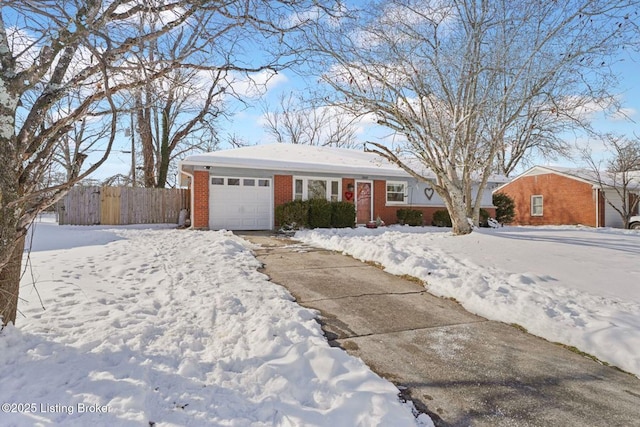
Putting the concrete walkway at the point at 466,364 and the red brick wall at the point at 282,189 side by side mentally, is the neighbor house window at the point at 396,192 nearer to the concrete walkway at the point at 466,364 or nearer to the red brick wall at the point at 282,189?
the red brick wall at the point at 282,189

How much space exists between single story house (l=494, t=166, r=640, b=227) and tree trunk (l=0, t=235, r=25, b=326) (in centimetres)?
2487

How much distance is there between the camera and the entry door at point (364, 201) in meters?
15.5

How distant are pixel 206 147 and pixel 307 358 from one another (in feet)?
84.9

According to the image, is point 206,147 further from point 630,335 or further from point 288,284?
point 630,335

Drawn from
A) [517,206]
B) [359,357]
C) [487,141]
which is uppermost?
[487,141]

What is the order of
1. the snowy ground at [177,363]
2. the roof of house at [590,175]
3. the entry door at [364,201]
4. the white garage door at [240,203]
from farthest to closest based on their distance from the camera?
the roof of house at [590,175], the entry door at [364,201], the white garage door at [240,203], the snowy ground at [177,363]

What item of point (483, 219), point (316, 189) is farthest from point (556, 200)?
point (316, 189)

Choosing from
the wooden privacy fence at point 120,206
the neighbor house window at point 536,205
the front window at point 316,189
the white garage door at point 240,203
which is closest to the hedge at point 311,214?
the white garage door at point 240,203

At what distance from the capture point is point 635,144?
1861 centimetres

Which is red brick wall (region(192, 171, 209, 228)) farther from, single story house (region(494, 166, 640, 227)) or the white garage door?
single story house (region(494, 166, 640, 227))

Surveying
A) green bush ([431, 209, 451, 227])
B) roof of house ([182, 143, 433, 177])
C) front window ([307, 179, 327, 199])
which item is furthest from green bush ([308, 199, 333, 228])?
green bush ([431, 209, 451, 227])

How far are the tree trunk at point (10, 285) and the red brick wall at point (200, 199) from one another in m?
10.1

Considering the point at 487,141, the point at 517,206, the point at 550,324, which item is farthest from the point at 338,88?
the point at 517,206

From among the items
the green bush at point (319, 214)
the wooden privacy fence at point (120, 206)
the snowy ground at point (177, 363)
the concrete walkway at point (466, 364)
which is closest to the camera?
the snowy ground at point (177, 363)
